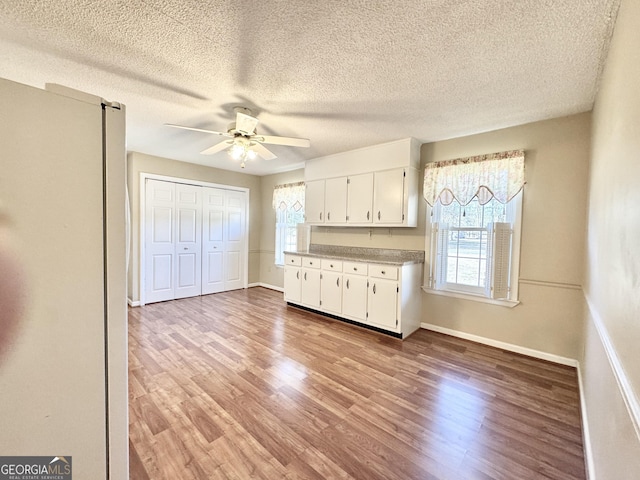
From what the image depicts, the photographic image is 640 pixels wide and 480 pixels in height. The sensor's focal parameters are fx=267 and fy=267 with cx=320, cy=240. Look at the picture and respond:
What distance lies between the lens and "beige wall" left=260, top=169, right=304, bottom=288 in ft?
18.0

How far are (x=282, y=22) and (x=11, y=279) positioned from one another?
1.63m

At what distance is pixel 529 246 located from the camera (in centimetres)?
277

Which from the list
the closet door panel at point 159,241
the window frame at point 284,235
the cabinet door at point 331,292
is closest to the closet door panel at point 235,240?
the window frame at point 284,235

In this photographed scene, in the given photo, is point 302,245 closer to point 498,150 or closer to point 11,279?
point 498,150

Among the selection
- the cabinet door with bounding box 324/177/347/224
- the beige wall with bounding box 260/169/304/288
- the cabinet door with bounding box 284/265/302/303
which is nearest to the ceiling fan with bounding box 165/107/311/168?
the cabinet door with bounding box 324/177/347/224

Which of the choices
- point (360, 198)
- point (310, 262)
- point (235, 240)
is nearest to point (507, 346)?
point (360, 198)

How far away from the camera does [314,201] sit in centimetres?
430

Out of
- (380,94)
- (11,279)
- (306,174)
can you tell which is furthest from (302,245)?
(11,279)

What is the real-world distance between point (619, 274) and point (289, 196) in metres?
4.45

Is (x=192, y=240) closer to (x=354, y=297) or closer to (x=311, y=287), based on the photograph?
(x=311, y=287)

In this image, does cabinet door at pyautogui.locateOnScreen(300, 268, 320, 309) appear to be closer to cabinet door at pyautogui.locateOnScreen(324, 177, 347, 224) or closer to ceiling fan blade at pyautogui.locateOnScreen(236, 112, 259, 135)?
cabinet door at pyautogui.locateOnScreen(324, 177, 347, 224)

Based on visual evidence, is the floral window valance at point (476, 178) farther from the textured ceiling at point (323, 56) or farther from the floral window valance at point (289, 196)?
the floral window valance at point (289, 196)

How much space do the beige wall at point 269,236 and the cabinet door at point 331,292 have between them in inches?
68.5

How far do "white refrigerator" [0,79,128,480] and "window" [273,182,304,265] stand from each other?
401cm
